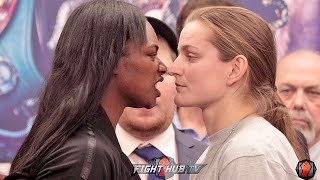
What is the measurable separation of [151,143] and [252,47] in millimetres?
810

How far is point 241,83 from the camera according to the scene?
1894 mm

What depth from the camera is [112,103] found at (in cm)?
176

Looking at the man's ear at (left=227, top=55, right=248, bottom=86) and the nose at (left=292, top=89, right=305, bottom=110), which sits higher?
the man's ear at (left=227, top=55, right=248, bottom=86)

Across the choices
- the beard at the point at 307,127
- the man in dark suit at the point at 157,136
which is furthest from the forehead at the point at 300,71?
the man in dark suit at the point at 157,136

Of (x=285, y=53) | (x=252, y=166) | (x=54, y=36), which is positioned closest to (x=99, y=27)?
(x=252, y=166)

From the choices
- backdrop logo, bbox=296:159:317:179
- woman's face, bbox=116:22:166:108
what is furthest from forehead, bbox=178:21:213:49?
backdrop logo, bbox=296:159:317:179

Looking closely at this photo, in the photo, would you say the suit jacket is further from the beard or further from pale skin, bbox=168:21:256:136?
Result: the beard

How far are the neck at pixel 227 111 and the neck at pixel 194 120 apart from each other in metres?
1.16

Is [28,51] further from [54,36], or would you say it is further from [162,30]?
[162,30]

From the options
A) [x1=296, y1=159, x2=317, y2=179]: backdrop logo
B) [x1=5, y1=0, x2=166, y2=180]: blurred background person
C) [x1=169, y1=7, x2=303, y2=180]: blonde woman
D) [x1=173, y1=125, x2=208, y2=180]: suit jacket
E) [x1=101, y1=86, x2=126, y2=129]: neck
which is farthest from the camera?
[x1=173, y1=125, x2=208, y2=180]: suit jacket

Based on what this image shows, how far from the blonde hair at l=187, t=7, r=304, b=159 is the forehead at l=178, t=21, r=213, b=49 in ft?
0.04

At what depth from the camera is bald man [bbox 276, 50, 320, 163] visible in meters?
3.43

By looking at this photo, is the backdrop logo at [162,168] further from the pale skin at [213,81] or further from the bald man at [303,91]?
the bald man at [303,91]

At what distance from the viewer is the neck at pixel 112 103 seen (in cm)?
174
